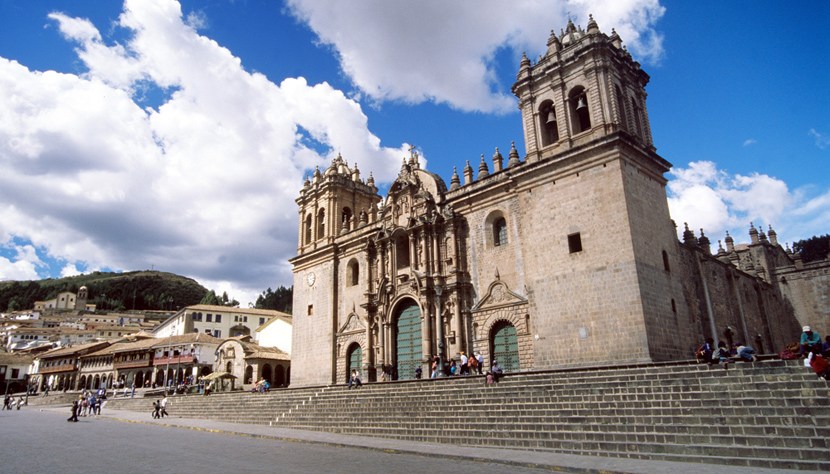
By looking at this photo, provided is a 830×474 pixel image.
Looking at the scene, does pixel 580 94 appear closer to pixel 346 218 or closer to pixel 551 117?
pixel 551 117

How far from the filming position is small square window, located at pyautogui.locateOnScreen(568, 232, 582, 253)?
19.8m

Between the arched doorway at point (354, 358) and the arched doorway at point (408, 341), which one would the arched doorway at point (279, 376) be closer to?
the arched doorway at point (354, 358)

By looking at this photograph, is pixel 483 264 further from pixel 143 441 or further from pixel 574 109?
pixel 143 441

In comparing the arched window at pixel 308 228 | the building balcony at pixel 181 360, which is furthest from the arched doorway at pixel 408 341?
the building balcony at pixel 181 360

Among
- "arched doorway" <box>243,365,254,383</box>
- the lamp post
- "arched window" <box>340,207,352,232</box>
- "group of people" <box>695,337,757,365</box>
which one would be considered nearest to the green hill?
→ "arched doorway" <box>243,365,254,383</box>

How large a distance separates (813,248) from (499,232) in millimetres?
54732

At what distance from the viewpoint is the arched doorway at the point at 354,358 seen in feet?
92.0

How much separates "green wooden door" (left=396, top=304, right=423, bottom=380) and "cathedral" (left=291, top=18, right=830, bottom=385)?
88 mm

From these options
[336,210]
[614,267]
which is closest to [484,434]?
[614,267]

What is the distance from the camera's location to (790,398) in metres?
10.3

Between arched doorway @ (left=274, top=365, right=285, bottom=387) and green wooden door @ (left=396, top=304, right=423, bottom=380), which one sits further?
arched doorway @ (left=274, top=365, right=285, bottom=387)

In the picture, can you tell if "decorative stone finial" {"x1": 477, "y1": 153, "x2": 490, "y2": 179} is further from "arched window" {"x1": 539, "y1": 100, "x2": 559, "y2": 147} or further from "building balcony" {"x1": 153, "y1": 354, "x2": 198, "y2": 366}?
"building balcony" {"x1": 153, "y1": 354, "x2": 198, "y2": 366}

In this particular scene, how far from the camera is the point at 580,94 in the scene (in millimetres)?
21828

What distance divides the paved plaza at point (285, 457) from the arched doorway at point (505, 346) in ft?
26.5
